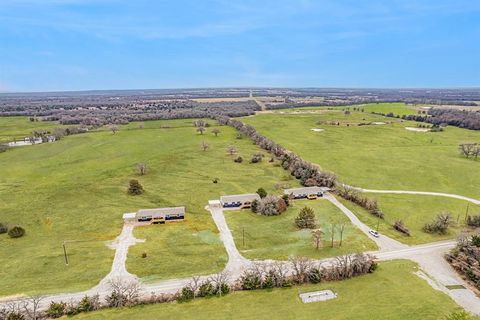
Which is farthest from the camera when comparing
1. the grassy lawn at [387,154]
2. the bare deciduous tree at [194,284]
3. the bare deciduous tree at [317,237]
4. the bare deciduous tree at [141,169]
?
the bare deciduous tree at [141,169]

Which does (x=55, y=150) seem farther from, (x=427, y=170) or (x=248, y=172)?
(x=427, y=170)

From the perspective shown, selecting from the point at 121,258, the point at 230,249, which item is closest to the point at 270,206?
the point at 230,249

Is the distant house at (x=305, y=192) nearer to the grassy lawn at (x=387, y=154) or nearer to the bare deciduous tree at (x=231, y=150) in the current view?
the grassy lawn at (x=387, y=154)

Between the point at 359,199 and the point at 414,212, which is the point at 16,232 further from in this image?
the point at 414,212

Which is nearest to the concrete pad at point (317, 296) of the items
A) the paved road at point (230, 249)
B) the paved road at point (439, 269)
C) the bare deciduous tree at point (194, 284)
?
the paved road at point (230, 249)

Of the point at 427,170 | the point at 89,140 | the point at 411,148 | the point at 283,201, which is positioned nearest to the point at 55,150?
the point at 89,140

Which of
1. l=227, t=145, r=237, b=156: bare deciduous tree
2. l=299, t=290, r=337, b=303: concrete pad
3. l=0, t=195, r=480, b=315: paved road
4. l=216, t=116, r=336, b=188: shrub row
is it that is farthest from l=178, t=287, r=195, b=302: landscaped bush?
l=227, t=145, r=237, b=156: bare deciduous tree
